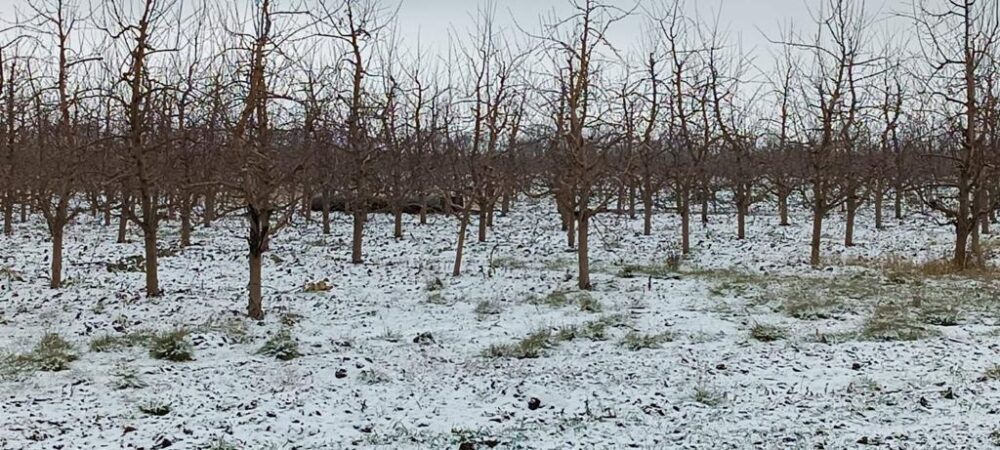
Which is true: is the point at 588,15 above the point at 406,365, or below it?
above

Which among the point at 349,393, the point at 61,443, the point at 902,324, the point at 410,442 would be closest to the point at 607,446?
the point at 410,442

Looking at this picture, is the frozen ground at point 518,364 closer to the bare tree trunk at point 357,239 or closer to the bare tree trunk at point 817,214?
the bare tree trunk at point 817,214

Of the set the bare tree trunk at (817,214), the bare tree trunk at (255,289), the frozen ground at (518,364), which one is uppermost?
the bare tree trunk at (817,214)

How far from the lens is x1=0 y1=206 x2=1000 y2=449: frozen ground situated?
5086 millimetres

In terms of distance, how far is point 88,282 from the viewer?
38.5 ft

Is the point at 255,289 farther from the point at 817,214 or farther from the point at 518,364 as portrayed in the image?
the point at 817,214

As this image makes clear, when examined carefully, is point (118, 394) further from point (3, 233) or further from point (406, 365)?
point (3, 233)

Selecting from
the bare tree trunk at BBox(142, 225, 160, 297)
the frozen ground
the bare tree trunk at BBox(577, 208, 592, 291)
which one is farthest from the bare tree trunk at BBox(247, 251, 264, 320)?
the bare tree trunk at BBox(577, 208, 592, 291)

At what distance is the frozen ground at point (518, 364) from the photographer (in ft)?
16.7

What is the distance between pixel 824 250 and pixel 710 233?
14.9ft

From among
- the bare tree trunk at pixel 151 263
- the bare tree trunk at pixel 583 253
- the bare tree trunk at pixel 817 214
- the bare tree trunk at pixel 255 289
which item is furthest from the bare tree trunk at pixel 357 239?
the bare tree trunk at pixel 817 214

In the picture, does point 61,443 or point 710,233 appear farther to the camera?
point 710,233

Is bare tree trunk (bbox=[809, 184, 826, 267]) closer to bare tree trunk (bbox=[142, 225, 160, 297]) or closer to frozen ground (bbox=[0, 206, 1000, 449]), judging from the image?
frozen ground (bbox=[0, 206, 1000, 449])

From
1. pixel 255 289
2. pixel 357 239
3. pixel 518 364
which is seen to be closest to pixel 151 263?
pixel 255 289
